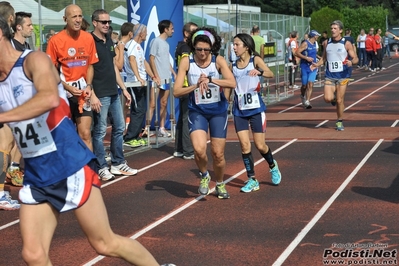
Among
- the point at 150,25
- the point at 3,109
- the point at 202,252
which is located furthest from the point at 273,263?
the point at 150,25

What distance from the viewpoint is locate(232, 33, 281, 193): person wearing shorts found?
10.0 meters

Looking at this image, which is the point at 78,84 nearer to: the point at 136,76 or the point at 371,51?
the point at 136,76

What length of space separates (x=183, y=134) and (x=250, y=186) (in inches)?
121

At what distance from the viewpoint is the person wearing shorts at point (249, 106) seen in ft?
32.9

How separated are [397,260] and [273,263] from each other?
1.01 metres

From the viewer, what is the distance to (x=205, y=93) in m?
9.24

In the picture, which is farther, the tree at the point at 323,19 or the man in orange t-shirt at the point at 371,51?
the tree at the point at 323,19

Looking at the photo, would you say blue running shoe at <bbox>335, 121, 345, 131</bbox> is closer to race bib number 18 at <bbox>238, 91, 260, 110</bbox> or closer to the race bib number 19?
the race bib number 19

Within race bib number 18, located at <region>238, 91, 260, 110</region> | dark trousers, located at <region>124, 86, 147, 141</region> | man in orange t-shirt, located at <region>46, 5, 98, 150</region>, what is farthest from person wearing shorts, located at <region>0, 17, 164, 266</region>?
dark trousers, located at <region>124, 86, 147, 141</region>

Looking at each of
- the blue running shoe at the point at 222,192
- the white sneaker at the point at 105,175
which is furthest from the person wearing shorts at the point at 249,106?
the white sneaker at the point at 105,175

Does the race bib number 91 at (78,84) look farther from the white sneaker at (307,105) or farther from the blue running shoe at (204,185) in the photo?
the white sneaker at (307,105)

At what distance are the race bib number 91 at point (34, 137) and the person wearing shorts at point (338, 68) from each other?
11.4 m

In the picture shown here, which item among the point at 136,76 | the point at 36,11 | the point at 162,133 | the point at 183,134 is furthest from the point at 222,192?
the point at 36,11

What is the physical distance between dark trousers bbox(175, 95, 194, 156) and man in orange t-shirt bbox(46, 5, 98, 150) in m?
3.11
